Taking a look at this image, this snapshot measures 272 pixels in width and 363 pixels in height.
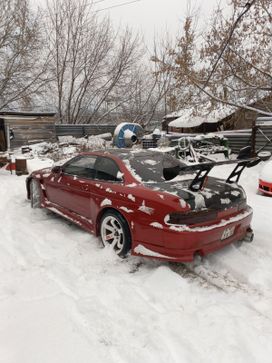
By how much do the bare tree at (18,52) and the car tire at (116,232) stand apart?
13224 millimetres

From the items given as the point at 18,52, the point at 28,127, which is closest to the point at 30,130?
the point at 28,127

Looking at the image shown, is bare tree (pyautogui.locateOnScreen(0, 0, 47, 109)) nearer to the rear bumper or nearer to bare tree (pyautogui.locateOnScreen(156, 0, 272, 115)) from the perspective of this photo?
bare tree (pyautogui.locateOnScreen(156, 0, 272, 115))

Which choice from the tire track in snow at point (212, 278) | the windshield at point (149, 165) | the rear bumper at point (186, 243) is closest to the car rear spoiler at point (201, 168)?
the windshield at point (149, 165)

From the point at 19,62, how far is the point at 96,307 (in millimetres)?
14845

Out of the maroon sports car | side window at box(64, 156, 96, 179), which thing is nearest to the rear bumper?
the maroon sports car

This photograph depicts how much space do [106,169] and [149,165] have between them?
2.04 ft

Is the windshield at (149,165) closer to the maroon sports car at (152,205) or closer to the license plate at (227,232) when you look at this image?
the maroon sports car at (152,205)

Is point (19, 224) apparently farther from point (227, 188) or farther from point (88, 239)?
point (227, 188)

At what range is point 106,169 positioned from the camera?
450cm

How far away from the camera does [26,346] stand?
2.50 meters

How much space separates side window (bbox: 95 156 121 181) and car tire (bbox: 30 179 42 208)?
1839mm

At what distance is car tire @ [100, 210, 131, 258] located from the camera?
3.95m

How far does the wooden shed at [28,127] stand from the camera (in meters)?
15.7

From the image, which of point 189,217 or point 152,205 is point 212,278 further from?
point 152,205
